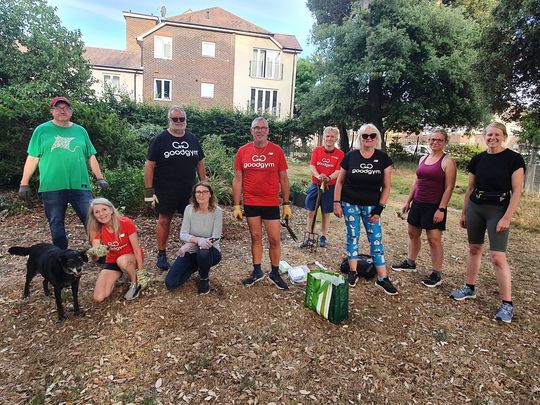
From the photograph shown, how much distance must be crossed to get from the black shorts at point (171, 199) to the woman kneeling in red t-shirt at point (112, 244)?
1.65ft

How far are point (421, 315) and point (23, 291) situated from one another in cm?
376

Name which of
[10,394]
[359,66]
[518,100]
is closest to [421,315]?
[10,394]

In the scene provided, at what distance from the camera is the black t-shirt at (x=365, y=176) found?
11.8ft

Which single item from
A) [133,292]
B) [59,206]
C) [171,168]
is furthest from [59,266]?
[171,168]

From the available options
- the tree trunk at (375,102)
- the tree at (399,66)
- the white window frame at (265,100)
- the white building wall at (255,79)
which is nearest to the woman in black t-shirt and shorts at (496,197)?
the tree at (399,66)

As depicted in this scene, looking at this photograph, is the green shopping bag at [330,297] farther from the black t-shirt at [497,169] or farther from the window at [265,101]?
the window at [265,101]

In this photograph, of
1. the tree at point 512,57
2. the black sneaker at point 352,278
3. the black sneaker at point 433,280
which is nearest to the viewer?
the black sneaker at point 352,278

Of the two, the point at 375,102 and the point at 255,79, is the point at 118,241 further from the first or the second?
the point at 255,79

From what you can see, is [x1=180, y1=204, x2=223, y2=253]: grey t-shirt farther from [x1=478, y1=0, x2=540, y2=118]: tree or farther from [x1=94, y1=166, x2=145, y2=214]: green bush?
[x1=478, y1=0, x2=540, y2=118]: tree

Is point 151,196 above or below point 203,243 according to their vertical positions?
above

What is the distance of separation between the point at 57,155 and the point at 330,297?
290 cm

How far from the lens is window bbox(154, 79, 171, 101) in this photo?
24.2 metres

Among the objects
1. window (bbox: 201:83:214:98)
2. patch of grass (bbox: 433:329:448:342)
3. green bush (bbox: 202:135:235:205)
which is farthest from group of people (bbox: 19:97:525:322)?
window (bbox: 201:83:214:98)

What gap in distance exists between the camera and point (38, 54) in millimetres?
13523
